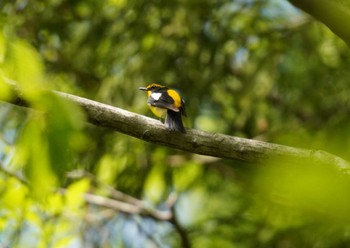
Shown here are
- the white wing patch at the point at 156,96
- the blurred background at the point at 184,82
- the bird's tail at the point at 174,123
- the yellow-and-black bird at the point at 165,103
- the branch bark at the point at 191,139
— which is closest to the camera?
the branch bark at the point at 191,139

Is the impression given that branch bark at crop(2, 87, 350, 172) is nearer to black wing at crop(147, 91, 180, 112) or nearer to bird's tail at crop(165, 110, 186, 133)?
bird's tail at crop(165, 110, 186, 133)

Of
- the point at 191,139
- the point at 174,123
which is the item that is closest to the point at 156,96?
the point at 174,123

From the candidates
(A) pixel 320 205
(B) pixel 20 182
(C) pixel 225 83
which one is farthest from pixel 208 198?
(A) pixel 320 205

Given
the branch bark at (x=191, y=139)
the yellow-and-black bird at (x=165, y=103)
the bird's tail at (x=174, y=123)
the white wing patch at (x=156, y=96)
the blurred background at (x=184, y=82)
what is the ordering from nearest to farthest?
the branch bark at (x=191, y=139)
the bird's tail at (x=174, y=123)
the yellow-and-black bird at (x=165, y=103)
the white wing patch at (x=156, y=96)
the blurred background at (x=184, y=82)

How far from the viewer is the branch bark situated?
118 inches

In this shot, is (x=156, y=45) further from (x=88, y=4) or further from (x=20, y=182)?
(x=20, y=182)

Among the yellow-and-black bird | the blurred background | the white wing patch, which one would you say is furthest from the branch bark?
the blurred background

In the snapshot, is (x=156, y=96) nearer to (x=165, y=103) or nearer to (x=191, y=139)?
(x=165, y=103)

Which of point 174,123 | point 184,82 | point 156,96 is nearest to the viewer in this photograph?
point 174,123

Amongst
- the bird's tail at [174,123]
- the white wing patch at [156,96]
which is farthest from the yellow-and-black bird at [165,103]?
the bird's tail at [174,123]

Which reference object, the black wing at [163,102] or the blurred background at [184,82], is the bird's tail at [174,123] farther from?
the blurred background at [184,82]

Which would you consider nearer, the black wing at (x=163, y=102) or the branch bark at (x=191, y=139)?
the branch bark at (x=191, y=139)

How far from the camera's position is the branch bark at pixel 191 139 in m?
3.00

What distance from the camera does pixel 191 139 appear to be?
323cm
